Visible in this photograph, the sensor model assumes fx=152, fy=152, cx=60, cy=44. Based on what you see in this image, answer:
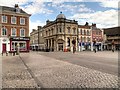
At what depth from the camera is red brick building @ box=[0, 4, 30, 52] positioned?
112ft

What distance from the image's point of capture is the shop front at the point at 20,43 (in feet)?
115

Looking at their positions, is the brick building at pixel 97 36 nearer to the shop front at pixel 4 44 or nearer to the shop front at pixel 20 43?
the shop front at pixel 20 43

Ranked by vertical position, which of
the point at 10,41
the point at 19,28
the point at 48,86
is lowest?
the point at 48,86

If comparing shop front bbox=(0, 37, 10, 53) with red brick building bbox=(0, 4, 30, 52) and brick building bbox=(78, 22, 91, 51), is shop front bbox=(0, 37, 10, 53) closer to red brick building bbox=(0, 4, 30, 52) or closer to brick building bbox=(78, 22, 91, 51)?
red brick building bbox=(0, 4, 30, 52)

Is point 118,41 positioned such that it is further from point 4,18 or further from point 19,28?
point 4,18

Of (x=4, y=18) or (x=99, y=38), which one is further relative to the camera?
(x=99, y=38)

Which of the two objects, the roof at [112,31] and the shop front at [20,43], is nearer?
the shop front at [20,43]

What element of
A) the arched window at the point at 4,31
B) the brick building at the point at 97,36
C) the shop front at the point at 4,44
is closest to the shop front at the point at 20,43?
Answer: the shop front at the point at 4,44

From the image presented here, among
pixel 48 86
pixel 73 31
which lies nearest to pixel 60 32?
pixel 73 31

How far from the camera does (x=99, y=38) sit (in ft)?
194

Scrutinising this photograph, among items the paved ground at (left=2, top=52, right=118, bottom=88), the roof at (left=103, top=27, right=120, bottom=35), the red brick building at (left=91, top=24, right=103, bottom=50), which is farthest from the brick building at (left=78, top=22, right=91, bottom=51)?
the paved ground at (left=2, top=52, right=118, bottom=88)

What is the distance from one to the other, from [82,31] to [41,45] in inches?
763

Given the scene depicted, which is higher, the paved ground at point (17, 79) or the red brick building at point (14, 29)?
the red brick building at point (14, 29)

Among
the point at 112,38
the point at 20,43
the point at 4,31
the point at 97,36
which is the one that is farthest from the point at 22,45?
the point at 112,38
